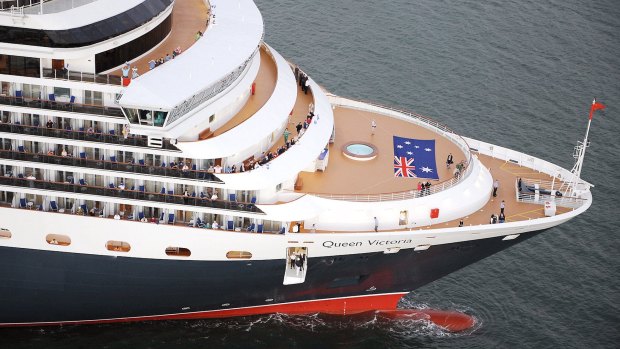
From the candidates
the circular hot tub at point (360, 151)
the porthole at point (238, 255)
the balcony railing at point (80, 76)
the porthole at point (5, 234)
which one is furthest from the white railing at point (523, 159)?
the porthole at point (5, 234)

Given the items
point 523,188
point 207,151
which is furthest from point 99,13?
point 523,188

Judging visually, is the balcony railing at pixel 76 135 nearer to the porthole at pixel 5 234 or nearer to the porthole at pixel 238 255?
the porthole at pixel 5 234

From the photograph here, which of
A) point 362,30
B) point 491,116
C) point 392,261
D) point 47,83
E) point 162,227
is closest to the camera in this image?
point 47,83

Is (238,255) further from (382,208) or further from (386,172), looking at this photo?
(386,172)

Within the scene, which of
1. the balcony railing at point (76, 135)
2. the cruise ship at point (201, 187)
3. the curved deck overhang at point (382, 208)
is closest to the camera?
the cruise ship at point (201, 187)

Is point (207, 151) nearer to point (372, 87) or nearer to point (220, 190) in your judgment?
point (220, 190)

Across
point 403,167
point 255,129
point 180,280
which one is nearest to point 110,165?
point 180,280
